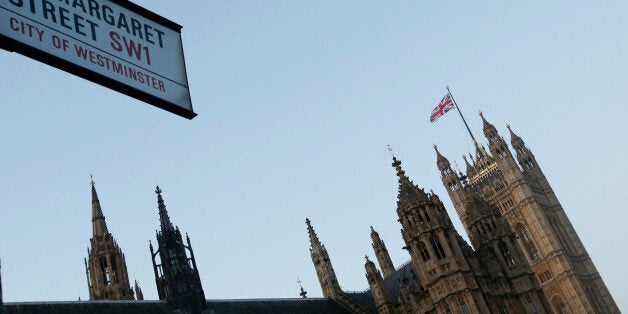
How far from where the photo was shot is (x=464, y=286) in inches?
1972

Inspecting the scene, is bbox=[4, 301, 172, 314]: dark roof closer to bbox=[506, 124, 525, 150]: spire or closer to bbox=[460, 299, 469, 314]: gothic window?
bbox=[460, 299, 469, 314]: gothic window

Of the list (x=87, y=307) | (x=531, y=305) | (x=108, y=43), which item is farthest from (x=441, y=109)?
(x=108, y=43)

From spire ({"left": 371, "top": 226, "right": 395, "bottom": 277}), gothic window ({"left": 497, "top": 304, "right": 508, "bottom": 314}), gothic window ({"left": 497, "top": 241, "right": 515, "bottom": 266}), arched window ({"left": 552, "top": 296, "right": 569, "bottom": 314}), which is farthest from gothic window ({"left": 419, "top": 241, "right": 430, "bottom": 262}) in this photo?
arched window ({"left": 552, "top": 296, "right": 569, "bottom": 314})

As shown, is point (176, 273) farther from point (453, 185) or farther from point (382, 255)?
point (453, 185)

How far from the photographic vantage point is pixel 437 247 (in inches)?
2082

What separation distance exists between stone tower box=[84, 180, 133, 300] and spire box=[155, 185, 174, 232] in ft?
57.2

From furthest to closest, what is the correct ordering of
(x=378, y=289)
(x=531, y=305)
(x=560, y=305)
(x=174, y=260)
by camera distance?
(x=560, y=305) < (x=378, y=289) < (x=531, y=305) < (x=174, y=260)

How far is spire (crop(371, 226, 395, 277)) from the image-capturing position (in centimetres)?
6919

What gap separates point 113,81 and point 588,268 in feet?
397

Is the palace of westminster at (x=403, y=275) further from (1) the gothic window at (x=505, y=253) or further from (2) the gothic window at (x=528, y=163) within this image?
(2) the gothic window at (x=528, y=163)

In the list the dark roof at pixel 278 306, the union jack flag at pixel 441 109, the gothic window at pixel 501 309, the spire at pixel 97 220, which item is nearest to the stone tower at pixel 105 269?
the spire at pixel 97 220

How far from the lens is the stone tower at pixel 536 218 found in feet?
352

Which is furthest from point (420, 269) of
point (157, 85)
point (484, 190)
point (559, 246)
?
point (484, 190)

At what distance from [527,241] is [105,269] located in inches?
3096
